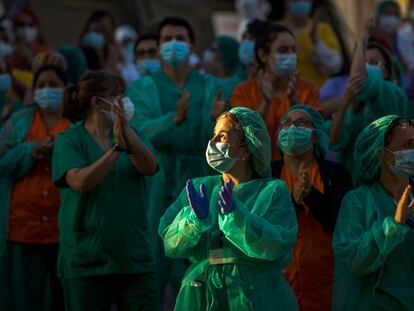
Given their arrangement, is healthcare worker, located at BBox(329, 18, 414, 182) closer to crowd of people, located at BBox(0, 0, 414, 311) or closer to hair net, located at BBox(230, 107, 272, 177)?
crowd of people, located at BBox(0, 0, 414, 311)

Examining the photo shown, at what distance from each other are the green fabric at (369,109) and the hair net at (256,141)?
236 centimetres

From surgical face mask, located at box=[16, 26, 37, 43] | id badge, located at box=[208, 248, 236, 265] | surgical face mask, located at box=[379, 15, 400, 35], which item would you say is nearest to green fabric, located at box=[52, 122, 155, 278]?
id badge, located at box=[208, 248, 236, 265]

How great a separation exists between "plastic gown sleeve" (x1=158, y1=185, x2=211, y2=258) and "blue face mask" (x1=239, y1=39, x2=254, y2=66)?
3.77 meters

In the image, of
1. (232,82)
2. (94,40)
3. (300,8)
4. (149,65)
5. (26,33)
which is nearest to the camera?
(232,82)

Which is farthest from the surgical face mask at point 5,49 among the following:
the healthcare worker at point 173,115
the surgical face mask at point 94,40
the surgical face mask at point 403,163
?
the surgical face mask at point 403,163

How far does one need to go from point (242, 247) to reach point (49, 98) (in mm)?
3109

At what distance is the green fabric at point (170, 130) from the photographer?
8.48 metres

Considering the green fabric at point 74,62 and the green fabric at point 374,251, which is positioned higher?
the green fabric at point 74,62

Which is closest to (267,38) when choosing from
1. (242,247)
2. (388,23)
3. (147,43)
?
(147,43)

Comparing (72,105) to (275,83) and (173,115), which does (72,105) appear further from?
(275,83)

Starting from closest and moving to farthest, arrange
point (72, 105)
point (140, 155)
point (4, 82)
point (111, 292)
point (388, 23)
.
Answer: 1. point (140, 155)
2. point (111, 292)
3. point (72, 105)
4. point (4, 82)
5. point (388, 23)

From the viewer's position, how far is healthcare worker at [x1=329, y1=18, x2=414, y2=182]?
849 cm

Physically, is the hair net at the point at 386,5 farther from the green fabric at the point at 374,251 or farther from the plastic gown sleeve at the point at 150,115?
the green fabric at the point at 374,251

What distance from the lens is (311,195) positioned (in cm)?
711
